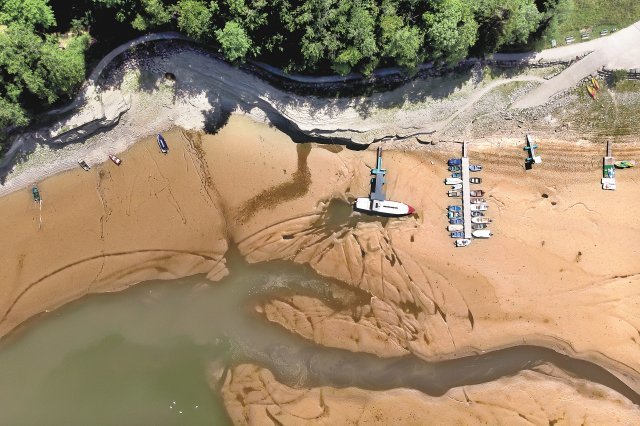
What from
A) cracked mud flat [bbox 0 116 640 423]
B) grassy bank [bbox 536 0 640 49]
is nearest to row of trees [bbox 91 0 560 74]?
grassy bank [bbox 536 0 640 49]

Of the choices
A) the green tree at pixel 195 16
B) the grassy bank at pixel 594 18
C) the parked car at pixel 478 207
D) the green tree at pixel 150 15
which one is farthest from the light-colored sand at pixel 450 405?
the green tree at pixel 150 15

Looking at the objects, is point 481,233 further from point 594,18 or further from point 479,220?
point 594,18

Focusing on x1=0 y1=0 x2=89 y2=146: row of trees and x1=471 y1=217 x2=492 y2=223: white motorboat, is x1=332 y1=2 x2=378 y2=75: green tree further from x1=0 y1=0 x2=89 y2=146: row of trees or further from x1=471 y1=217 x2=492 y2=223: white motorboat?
x1=0 y1=0 x2=89 y2=146: row of trees

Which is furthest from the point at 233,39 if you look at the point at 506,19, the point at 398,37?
the point at 506,19

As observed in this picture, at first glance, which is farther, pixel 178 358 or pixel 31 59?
pixel 178 358

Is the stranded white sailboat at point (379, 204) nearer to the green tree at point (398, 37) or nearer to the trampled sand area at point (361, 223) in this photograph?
the trampled sand area at point (361, 223)

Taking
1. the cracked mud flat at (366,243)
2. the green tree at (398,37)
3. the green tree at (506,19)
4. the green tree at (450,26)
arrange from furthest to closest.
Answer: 1. the cracked mud flat at (366,243)
2. the green tree at (506,19)
3. the green tree at (398,37)
4. the green tree at (450,26)

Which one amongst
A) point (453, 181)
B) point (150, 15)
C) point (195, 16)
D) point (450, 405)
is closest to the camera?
point (195, 16)
